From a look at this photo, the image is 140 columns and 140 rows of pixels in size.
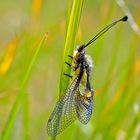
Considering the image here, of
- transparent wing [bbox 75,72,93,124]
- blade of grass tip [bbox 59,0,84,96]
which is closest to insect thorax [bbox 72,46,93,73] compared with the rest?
transparent wing [bbox 75,72,93,124]

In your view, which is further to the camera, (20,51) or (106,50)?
(106,50)

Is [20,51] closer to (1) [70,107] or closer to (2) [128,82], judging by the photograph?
(2) [128,82]

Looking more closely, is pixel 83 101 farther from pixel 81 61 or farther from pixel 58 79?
pixel 58 79

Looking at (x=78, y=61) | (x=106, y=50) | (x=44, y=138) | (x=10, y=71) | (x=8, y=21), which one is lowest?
(x=78, y=61)

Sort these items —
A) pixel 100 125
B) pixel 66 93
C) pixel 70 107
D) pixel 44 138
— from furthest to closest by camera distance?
pixel 44 138, pixel 100 125, pixel 70 107, pixel 66 93

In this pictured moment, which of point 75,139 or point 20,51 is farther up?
point 20,51

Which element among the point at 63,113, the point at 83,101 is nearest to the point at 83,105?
the point at 83,101

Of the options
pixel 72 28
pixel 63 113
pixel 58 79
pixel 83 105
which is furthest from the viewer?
pixel 58 79

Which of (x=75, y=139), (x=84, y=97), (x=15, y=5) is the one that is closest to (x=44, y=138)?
(x=75, y=139)

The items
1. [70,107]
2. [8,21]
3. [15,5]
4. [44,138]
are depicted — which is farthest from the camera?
[15,5]
